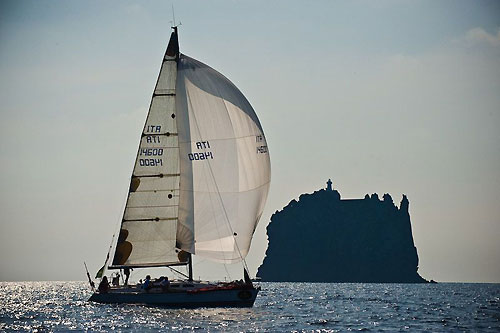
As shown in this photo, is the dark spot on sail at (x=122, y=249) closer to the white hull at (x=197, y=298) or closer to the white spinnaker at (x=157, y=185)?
the white spinnaker at (x=157, y=185)

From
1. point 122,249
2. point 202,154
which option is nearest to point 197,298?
point 122,249

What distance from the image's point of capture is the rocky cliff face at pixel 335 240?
16900cm

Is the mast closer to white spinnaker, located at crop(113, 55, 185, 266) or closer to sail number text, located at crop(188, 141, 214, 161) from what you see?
white spinnaker, located at crop(113, 55, 185, 266)

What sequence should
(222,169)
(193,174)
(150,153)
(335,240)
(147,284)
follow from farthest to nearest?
(335,240) → (150,153) → (193,174) → (222,169) → (147,284)

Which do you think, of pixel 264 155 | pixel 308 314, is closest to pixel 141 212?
pixel 264 155

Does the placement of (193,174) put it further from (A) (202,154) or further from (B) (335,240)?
(B) (335,240)

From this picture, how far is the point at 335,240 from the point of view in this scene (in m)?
171

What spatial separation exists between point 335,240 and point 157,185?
416 feet

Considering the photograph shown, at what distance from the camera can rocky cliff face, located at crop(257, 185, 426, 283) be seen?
554 ft

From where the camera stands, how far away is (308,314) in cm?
4788

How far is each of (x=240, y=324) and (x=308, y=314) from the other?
Result: 1056 centimetres

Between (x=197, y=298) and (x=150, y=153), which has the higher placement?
(x=150, y=153)

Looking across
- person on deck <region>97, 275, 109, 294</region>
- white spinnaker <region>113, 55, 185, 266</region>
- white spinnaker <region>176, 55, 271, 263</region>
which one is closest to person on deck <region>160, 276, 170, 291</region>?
white spinnaker <region>176, 55, 271, 263</region>

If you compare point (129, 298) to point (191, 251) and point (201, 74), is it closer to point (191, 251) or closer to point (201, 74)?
point (191, 251)
